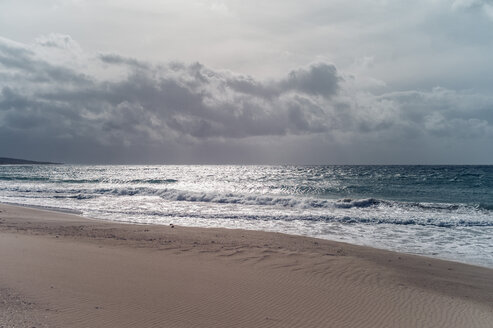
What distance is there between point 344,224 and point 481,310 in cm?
1184

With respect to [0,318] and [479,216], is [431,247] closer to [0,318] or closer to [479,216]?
[479,216]

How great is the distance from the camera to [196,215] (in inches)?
874

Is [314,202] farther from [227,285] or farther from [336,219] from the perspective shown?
[227,285]

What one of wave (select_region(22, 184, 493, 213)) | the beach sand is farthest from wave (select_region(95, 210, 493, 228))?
the beach sand

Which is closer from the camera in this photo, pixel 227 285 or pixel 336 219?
pixel 227 285

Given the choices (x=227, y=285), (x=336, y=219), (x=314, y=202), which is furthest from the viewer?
(x=314, y=202)

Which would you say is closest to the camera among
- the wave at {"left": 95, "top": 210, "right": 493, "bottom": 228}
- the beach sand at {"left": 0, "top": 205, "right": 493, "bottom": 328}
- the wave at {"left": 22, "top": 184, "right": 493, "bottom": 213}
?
the beach sand at {"left": 0, "top": 205, "right": 493, "bottom": 328}

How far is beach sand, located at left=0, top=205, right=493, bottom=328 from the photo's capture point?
6234 mm

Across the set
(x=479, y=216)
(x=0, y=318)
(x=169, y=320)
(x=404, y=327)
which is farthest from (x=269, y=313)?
(x=479, y=216)

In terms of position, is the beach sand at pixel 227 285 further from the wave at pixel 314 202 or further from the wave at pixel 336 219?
the wave at pixel 314 202

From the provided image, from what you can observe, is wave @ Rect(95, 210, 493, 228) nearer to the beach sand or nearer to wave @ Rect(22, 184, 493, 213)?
wave @ Rect(22, 184, 493, 213)

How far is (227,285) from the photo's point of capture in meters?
7.95

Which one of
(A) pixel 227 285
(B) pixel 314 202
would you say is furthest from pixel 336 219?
(A) pixel 227 285

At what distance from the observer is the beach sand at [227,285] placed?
20.5 ft
